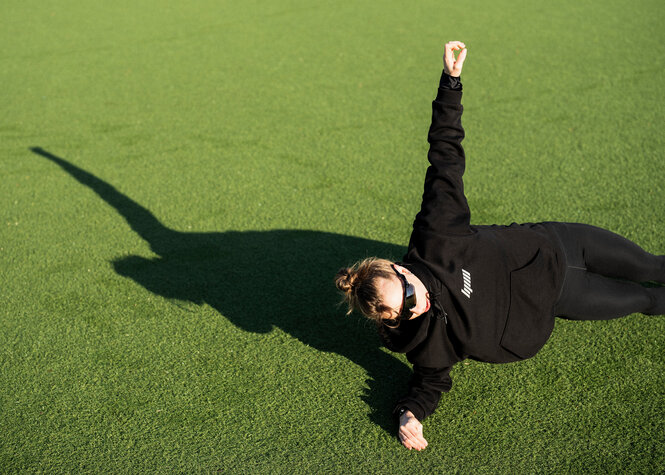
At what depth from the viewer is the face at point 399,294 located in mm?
2746

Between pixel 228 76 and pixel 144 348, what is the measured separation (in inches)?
196

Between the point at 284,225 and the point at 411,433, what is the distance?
2.22 metres

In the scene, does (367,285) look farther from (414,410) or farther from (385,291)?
(414,410)

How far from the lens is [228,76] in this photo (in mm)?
7934

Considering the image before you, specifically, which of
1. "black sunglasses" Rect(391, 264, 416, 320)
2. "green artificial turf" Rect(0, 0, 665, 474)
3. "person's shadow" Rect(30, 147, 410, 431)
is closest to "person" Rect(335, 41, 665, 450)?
"black sunglasses" Rect(391, 264, 416, 320)

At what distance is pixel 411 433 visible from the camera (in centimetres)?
296

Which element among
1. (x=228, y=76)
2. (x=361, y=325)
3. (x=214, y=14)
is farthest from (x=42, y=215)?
(x=214, y=14)

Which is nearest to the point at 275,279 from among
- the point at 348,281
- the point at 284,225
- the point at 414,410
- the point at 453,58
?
the point at 284,225

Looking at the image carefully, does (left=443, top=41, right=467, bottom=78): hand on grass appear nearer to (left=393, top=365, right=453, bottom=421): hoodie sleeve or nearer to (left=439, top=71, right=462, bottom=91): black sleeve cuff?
(left=439, top=71, right=462, bottom=91): black sleeve cuff

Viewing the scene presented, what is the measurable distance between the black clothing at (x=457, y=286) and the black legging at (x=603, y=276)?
0.12m

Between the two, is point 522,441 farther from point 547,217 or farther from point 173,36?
point 173,36

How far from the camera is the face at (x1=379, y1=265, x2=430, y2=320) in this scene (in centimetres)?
275

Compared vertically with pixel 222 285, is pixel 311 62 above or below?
above

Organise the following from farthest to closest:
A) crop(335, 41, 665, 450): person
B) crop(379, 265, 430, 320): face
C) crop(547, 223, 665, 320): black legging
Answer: crop(547, 223, 665, 320): black legging
crop(335, 41, 665, 450): person
crop(379, 265, 430, 320): face
